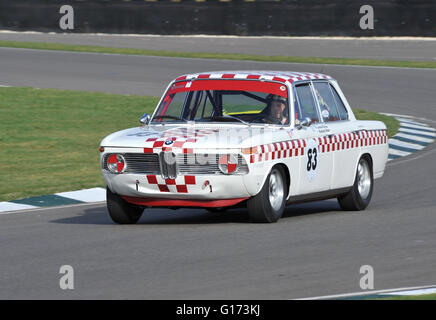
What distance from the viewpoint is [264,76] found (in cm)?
1087

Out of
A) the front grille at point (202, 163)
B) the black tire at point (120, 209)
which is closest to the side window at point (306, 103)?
the front grille at point (202, 163)

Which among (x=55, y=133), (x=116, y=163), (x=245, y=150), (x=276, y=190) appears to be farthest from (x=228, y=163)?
(x=55, y=133)

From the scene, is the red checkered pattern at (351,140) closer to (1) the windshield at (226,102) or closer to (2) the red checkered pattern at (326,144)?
(2) the red checkered pattern at (326,144)

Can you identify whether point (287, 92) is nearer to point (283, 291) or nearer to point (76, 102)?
point (283, 291)

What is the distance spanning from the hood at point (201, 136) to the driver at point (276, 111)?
163 mm

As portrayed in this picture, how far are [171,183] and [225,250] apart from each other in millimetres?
1307

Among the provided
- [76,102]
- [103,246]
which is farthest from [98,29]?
[103,246]

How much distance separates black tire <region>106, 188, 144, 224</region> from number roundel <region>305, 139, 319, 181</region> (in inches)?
68.2

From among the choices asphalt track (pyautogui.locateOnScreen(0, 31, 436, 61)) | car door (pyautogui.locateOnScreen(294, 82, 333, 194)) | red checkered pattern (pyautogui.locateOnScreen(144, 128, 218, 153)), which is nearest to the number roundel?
car door (pyautogui.locateOnScreen(294, 82, 333, 194))

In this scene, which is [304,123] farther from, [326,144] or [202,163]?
[202,163]

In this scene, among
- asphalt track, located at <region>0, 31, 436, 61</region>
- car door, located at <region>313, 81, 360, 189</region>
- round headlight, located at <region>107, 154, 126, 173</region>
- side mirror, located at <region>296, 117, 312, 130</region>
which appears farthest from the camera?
asphalt track, located at <region>0, 31, 436, 61</region>

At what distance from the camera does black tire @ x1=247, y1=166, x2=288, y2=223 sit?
31.8 feet

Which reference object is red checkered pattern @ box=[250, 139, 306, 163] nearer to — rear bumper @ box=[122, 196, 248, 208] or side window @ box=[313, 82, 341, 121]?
rear bumper @ box=[122, 196, 248, 208]

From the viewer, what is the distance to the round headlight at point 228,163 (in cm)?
948
